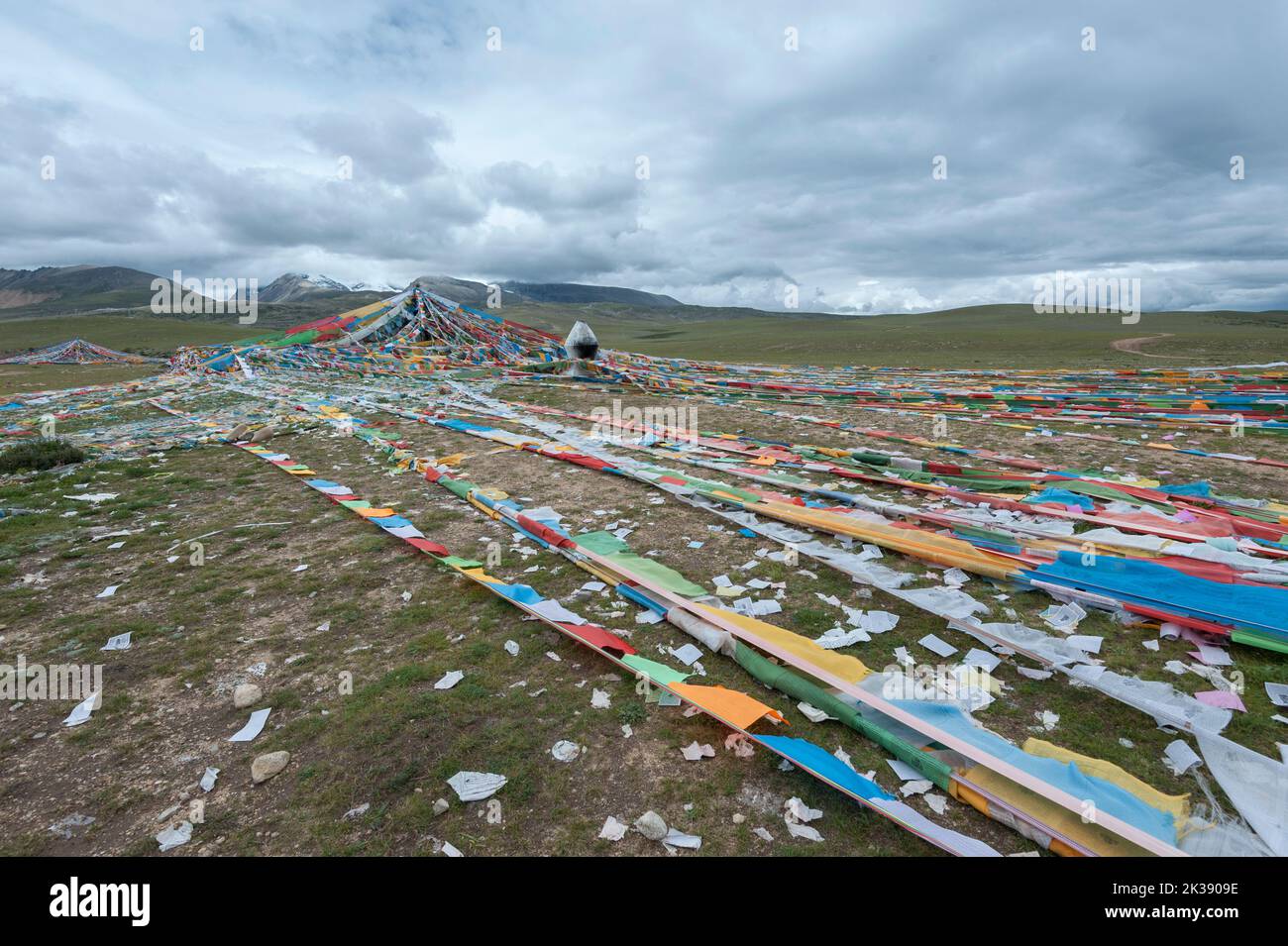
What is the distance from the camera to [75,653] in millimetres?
4770

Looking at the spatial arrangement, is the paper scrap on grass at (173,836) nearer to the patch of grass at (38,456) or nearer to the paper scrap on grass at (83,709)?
the paper scrap on grass at (83,709)

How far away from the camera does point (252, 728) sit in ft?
12.8

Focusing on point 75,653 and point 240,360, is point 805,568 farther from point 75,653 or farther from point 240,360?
point 240,360

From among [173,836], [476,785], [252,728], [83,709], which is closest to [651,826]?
[476,785]

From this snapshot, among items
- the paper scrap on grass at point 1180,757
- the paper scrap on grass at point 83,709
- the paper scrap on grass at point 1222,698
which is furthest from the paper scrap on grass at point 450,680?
the paper scrap on grass at point 1222,698

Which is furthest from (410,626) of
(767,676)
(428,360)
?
(428,360)

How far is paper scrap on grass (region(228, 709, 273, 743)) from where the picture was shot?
12.5ft

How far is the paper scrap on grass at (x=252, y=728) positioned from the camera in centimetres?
382

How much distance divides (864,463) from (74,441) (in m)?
17.2

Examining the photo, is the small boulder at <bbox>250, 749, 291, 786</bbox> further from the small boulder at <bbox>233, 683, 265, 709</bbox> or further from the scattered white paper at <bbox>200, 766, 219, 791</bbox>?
the small boulder at <bbox>233, 683, 265, 709</bbox>

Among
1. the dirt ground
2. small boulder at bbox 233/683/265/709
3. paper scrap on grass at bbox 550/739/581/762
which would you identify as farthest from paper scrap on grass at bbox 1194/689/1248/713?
small boulder at bbox 233/683/265/709

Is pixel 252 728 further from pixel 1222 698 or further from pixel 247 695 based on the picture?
pixel 1222 698

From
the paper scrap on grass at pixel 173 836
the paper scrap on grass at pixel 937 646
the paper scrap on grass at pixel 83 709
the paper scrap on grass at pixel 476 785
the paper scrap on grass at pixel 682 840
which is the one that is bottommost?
the paper scrap on grass at pixel 173 836

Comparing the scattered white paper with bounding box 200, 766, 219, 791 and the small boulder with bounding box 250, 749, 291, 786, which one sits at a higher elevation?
the small boulder with bounding box 250, 749, 291, 786
